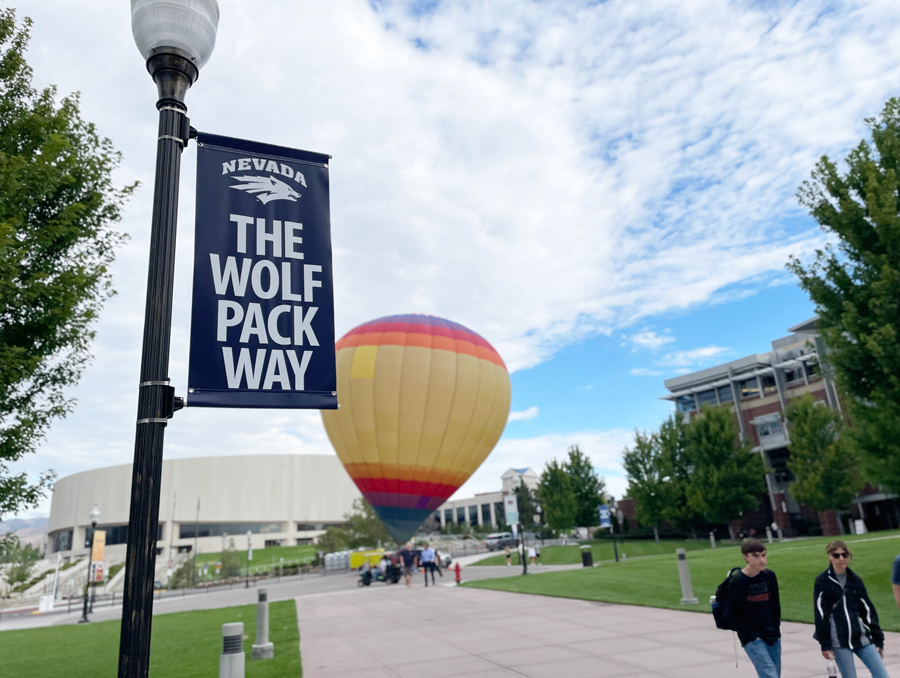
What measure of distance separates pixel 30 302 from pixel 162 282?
6.91m

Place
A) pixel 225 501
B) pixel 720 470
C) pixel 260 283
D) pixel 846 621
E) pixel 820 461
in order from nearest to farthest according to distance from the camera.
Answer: pixel 260 283 < pixel 846 621 < pixel 820 461 < pixel 720 470 < pixel 225 501

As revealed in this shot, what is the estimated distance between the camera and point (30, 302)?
30.1ft

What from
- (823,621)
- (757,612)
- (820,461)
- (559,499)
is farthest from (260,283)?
(559,499)

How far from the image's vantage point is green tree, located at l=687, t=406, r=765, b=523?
47969 mm

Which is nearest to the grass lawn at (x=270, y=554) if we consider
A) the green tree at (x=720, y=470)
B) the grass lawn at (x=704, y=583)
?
the green tree at (x=720, y=470)

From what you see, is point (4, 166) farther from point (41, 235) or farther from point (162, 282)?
point (162, 282)

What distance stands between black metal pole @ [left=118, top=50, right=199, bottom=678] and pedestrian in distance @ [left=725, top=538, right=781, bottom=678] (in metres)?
4.86

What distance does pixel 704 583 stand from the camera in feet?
54.0

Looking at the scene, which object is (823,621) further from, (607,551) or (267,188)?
(607,551)

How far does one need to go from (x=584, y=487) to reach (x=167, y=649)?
156 feet

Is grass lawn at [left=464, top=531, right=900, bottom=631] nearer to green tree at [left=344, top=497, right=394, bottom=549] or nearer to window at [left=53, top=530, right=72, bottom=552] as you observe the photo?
green tree at [left=344, top=497, right=394, bottom=549]

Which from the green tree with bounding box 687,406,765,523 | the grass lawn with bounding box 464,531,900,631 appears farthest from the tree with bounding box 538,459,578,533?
the grass lawn with bounding box 464,531,900,631

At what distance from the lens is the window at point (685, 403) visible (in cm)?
6638

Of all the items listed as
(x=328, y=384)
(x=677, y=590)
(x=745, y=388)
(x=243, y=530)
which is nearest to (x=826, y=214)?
(x=677, y=590)
